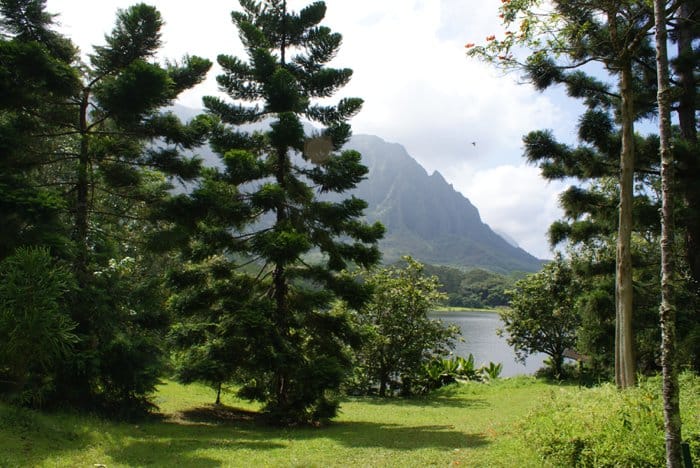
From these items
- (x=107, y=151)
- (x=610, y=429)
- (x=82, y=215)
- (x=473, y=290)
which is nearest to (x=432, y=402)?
(x=610, y=429)

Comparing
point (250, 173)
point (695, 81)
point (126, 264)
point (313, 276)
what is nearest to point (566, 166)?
point (695, 81)

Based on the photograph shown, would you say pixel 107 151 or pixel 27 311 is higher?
pixel 107 151

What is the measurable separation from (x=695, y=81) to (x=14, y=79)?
1577cm

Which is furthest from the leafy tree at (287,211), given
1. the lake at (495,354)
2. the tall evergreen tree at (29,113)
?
the lake at (495,354)

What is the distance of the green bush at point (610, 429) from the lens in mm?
5156

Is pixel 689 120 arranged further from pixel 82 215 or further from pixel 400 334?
pixel 82 215

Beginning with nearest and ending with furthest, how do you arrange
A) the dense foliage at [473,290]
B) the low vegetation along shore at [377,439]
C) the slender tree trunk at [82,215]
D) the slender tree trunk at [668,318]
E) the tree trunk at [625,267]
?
the slender tree trunk at [668,318]
the low vegetation along shore at [377,439]
the tree trunk at [625,267]
the slender tree trunk at [82,215]
the dense foliage at [473,290]

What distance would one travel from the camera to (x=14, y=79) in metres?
9.71

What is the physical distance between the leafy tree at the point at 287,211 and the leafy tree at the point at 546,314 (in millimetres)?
12722

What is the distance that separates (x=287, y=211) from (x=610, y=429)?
28.6 feet

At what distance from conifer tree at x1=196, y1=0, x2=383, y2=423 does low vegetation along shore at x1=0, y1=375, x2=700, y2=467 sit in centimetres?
127

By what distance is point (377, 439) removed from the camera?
8930 mm

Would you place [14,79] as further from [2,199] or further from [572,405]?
[572,405]

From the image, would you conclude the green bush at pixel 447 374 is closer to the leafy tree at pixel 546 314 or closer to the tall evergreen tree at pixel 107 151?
the leafy tree at pixel 546 314
